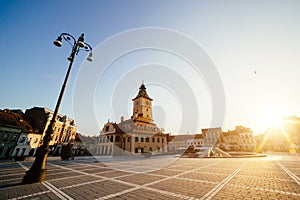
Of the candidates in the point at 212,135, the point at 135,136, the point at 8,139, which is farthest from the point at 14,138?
the point at 212,135

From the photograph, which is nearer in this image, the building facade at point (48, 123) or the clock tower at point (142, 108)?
the building facade at point (48, 123)

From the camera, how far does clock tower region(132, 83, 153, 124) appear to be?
154 ft

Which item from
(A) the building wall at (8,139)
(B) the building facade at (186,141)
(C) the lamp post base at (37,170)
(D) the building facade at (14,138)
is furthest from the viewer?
(B) the building facade at (186,141)

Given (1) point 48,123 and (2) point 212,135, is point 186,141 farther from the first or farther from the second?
(1) point 48,123

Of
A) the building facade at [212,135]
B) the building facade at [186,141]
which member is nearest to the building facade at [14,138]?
the building facade at [186,141]

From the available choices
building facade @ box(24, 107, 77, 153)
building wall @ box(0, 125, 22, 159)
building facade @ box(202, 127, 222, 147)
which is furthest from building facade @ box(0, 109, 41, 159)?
building facade @ box(202, 127, 222, 147)

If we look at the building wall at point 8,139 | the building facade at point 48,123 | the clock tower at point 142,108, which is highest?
the clock tower at point 142,108

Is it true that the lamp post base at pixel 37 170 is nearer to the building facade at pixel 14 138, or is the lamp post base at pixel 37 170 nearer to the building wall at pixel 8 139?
the building facade at pixel 14 138

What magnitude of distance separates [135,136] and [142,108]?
11.9m

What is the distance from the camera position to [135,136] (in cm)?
3947

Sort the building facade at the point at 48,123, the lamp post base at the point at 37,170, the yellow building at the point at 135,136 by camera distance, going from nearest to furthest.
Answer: the lamp post base at the point at 37,170 < the building facade at the point at 48,123 < the yellow building at the point at 135,136

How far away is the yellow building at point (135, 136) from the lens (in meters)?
39.3

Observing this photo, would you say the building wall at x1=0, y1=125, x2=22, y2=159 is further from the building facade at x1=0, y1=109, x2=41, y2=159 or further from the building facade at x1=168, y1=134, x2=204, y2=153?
the building facade at x1=168, y1=134, x2=204, y2=153

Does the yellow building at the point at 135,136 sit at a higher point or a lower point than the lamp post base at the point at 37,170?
higher
